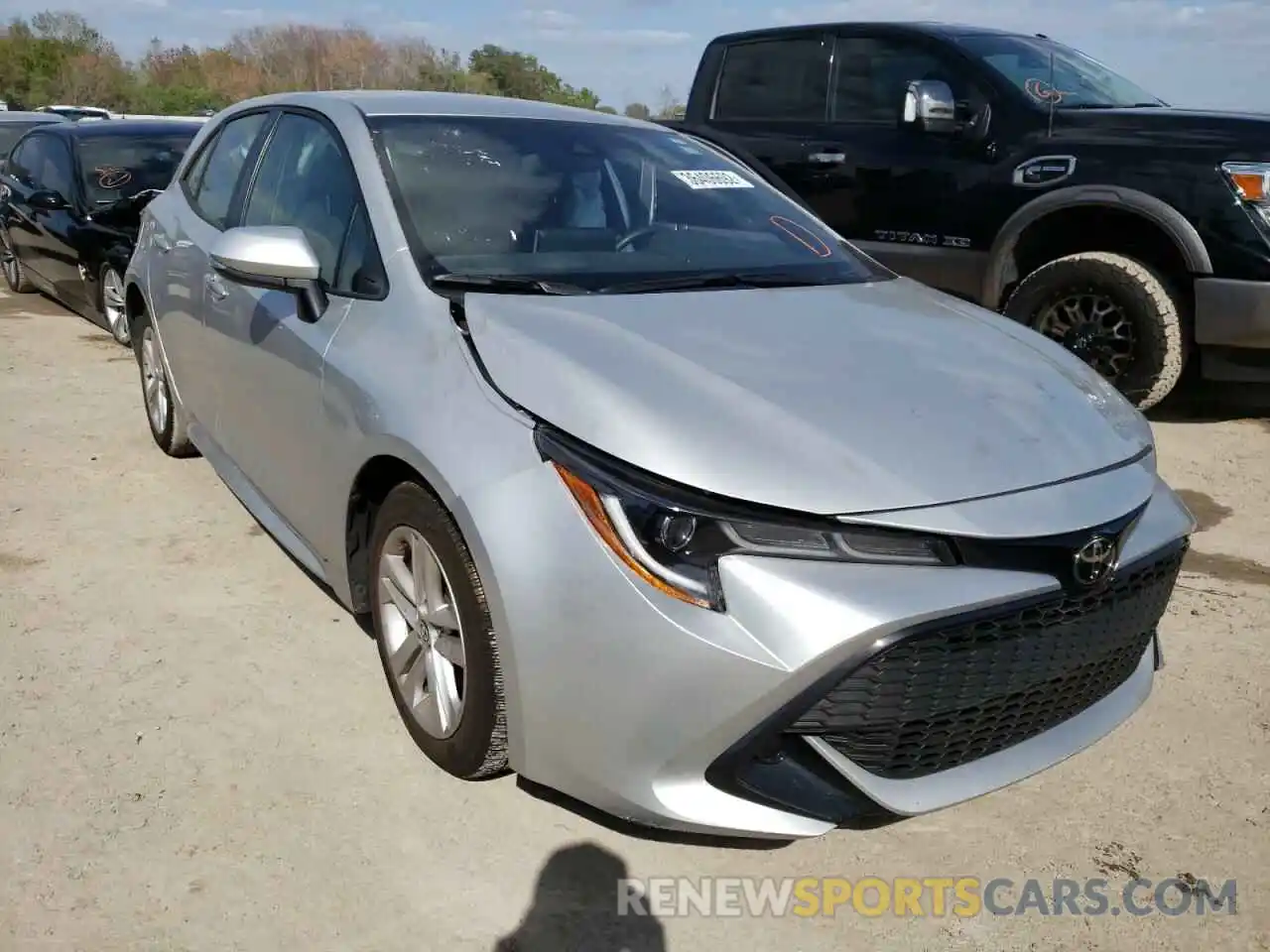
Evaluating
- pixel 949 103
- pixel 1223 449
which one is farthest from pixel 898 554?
pixel 949 103

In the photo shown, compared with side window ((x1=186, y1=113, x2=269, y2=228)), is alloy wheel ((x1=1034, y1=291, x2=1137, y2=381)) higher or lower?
lower

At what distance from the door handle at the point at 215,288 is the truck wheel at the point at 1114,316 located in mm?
3805

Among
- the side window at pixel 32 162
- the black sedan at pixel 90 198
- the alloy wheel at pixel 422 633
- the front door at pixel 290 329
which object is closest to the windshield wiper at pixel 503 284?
the front door at pixel 290 329

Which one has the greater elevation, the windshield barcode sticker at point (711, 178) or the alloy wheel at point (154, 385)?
the windshield barcode sticker at point (711, 178)

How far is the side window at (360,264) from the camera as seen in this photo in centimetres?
279

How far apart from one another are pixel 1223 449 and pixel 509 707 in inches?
174

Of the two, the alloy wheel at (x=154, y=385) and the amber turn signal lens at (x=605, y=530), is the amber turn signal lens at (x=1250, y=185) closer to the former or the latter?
the amber turn signal lens at (x=605, y=530)

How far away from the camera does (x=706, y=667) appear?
1.95 meters

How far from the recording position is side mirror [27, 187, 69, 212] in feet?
24.2

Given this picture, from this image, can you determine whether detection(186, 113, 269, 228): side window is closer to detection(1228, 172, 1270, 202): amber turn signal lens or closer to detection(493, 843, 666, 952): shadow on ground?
detection(493, 843, 666, 952): shadow on ground

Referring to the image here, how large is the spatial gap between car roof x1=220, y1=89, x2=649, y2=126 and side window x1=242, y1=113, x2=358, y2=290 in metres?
0.11

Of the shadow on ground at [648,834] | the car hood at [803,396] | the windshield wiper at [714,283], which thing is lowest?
the shadow on ground at [648,834]

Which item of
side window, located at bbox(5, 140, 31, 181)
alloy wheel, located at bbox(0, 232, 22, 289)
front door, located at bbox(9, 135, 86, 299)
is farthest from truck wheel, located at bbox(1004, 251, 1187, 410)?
alloy wheel, located at bbox(0, 232, 22, 289)

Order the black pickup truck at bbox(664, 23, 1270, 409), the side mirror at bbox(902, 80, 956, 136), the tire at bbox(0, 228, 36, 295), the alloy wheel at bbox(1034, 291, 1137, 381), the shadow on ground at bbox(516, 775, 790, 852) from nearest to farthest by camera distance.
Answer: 1. the shadow on ground at bbox(516, 775, 790, 852)
2. the black pickup truck at bbox(664, 23, 1270, 409)
3. the alloy wheel at bbox(1034, 291, 1137, 381)
4. the side mirror at bbox(902, 80, 956, 136)
5. the tire at bbox(0, 228, 36, 295)
